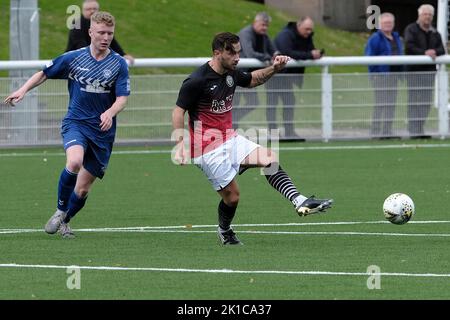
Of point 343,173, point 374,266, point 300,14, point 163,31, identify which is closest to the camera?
point 374,266

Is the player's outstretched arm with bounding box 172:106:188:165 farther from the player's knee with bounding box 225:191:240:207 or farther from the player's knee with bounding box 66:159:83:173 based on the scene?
the player's knee with bounding box 66:159:83:173

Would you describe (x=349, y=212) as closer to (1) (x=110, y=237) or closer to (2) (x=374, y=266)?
(1) (x=110, y=237)

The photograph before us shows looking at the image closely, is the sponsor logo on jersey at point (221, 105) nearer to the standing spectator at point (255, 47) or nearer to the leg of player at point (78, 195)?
→ the leg of player at point (78, 195)

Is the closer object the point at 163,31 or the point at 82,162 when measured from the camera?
the point at 82,162

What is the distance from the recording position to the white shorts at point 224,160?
1209 centimetres

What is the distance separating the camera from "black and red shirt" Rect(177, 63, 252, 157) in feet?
39.6

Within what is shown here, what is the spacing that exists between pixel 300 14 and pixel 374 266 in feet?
101

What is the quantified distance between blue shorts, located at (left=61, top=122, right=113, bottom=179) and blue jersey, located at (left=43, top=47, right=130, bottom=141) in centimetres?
4

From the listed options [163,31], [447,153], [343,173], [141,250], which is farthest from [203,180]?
[163,31]

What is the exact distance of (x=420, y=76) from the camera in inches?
958

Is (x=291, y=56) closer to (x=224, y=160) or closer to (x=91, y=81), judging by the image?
(x=91, y=81)

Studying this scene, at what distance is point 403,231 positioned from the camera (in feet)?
43.2

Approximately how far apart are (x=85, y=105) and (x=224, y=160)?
161 cm

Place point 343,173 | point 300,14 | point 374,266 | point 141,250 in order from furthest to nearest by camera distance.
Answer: point 300,14, point 343,173, point 141,250, point 374,266
